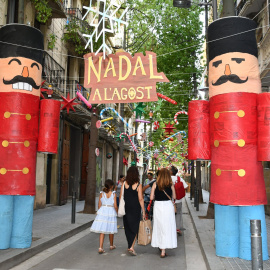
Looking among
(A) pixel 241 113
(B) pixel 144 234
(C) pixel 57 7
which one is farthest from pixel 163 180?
(C) pixel 57 7

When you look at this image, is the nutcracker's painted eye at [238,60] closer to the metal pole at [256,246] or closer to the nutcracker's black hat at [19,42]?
the metal pole at [256,246]

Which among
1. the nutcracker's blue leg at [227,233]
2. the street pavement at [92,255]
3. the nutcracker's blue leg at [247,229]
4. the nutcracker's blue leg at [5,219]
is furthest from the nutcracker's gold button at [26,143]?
the nutcracker's blue leg at [247,229]

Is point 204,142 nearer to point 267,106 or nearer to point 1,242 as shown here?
point 267,106

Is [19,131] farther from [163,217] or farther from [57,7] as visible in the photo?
[57,7]

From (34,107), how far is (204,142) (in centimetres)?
371

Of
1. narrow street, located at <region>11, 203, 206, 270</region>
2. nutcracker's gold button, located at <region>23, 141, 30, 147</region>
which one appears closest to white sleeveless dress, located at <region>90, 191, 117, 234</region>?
narrow street, located at <region>11, 203, 206, 270</region>

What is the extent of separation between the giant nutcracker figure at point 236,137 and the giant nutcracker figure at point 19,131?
3.62 meters

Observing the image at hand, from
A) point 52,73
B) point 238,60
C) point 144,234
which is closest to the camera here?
point 238,60

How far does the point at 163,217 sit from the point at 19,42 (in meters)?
4.78

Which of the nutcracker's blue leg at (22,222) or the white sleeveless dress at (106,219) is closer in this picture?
the nutcracker's blue leg at (22,222)

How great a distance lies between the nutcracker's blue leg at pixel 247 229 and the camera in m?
5.92

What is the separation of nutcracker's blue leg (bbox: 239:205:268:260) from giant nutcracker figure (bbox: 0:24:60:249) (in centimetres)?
419

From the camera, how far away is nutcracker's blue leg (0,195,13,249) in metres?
6.36

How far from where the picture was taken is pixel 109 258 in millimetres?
6590
